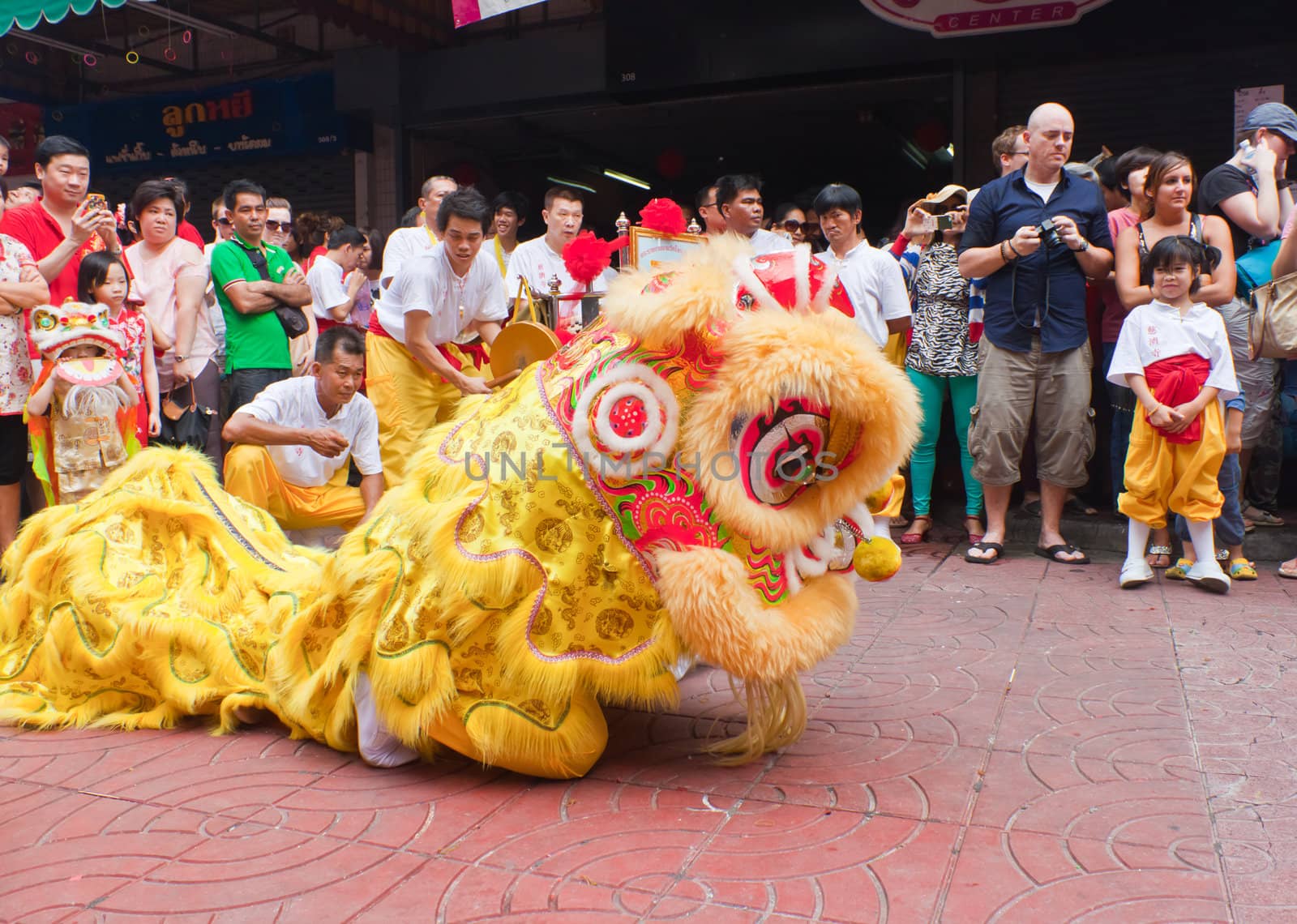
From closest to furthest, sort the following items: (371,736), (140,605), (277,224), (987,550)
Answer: (371,736) < (140,605) < (987,550) < (277,224)

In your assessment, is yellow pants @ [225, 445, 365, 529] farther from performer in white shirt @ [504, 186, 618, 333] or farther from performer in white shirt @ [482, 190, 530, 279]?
performer in white shirt @ [482, 190, 530, 279]

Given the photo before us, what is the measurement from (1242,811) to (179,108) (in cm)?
1239

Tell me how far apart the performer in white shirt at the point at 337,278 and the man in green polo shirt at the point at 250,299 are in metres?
0.71

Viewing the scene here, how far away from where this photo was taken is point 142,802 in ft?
8.20

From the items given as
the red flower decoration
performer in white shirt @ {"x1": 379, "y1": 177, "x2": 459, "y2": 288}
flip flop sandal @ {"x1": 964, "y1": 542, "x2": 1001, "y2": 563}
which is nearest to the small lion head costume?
performer in white shirt @ {"x1": 379, "y1": 177, "x2": 459, "y2": 288}

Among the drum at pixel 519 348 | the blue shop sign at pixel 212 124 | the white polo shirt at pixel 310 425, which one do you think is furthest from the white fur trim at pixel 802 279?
the blue shop sign at pixel 212 124

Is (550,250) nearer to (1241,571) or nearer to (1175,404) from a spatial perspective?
(1175,404)

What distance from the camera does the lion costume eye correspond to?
246 cm

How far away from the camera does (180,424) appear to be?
548cm

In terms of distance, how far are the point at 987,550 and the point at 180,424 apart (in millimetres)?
4141

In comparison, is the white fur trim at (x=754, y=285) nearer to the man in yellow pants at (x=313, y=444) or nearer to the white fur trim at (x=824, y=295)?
the white fur trim at (x=824, y=295)

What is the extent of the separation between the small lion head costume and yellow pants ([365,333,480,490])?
107 centimetres

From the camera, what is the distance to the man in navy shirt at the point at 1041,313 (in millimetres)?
5035

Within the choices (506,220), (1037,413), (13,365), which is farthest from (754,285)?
(506,220)
